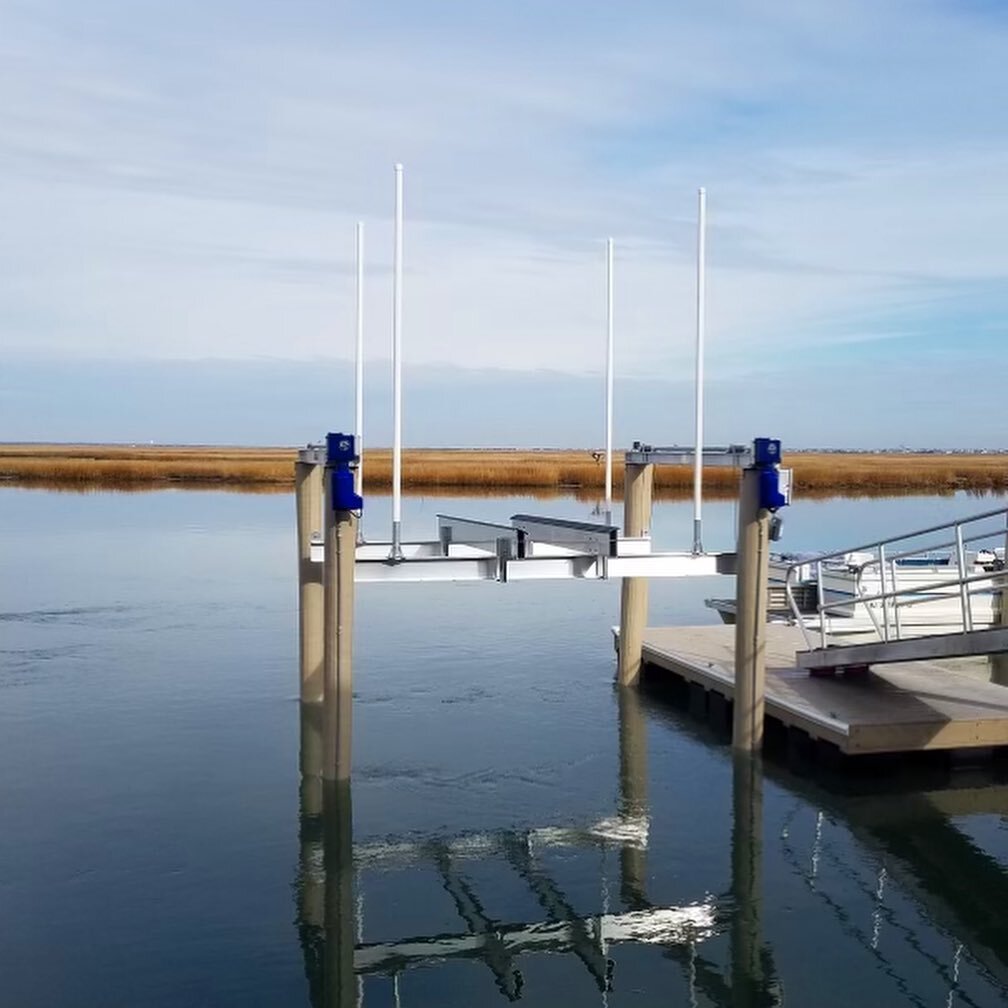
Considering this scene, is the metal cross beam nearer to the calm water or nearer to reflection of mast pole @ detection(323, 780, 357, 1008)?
the calm water

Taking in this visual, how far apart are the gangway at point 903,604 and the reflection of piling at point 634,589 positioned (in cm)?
204

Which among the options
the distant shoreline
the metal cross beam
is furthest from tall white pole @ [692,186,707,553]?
the distant shoreline

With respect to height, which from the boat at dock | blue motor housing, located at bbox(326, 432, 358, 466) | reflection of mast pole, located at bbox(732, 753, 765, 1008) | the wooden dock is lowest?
reflection of mast pole, located at bbox(732, 753, 765, 1008)

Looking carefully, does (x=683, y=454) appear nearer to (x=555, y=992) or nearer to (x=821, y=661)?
(x=821, y=661)

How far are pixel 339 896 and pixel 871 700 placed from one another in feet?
23.5

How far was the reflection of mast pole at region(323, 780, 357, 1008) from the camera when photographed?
9375 millimetres

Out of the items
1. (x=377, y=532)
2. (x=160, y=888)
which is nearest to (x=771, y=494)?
(x=160, y=888)

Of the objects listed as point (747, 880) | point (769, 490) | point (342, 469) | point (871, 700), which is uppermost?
point (342, 469)

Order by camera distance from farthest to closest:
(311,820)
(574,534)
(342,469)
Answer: (574,534) → (311,820) → (342,469)

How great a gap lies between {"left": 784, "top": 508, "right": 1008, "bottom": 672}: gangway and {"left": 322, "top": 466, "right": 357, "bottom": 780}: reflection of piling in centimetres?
538

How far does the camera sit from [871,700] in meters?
15.3

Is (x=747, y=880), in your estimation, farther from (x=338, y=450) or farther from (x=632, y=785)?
(x=338, y=450)

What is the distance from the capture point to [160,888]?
429 inches

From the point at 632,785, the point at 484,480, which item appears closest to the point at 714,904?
the point at 632,785
